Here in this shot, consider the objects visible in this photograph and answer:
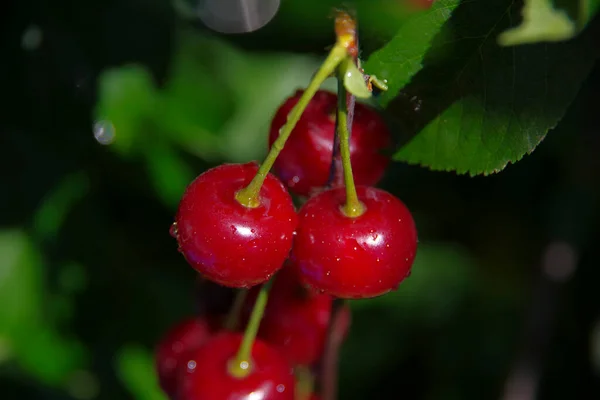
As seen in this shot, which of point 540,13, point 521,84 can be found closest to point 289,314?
point 521,84

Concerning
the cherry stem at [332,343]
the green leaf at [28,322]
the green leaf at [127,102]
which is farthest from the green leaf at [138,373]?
the cherry stem at [332,343]

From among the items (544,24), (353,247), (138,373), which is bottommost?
(138,373)

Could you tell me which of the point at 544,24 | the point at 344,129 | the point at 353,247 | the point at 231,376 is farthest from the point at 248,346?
the point at 544,24

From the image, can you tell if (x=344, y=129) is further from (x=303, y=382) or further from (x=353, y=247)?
(x=303, y=382)

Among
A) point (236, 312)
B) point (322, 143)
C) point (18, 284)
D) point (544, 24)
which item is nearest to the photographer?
point (544, 24)

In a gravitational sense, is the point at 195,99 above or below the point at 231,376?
below

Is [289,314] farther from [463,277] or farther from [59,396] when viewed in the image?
[463,277]
